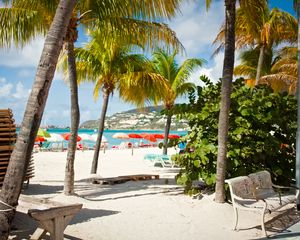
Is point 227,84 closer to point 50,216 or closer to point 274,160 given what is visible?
point 274,160

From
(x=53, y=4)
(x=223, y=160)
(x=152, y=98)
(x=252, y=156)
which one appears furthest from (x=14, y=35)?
(x=152, y=98)

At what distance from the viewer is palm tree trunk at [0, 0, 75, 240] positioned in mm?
4402

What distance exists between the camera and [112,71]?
14305 mm

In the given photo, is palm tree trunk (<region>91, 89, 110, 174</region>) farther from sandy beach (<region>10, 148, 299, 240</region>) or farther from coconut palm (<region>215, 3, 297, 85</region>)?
coconut palm (<region>215, 3, 297, 85</region>)

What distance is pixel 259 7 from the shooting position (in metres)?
9.04

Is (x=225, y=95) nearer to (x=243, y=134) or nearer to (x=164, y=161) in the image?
(x=243, y=134)

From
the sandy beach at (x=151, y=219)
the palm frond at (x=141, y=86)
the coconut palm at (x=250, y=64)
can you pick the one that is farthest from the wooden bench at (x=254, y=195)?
the coconut palm at (x=250, y=64)

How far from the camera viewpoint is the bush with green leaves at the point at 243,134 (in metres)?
8.77

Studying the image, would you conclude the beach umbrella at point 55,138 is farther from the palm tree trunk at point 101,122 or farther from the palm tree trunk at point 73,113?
the palm tree trunk at point 73,113

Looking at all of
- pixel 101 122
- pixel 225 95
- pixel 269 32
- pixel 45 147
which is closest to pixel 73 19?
pixel 225 95

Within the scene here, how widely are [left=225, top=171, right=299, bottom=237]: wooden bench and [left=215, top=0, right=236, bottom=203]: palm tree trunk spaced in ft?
2.61

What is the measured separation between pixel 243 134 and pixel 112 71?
6.81 metres

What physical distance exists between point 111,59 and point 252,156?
694 centimetres

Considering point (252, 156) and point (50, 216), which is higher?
point (252, 156)
